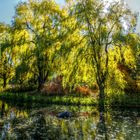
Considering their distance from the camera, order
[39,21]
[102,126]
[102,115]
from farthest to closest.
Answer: [39,21] < [102,115] < [102,126]

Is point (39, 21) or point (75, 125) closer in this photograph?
point (75, 125)

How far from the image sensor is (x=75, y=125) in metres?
23.0

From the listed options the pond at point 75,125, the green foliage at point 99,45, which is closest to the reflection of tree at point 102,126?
the pond at point 75,125

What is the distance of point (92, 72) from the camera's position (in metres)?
36.4

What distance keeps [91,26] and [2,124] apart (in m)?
16.6

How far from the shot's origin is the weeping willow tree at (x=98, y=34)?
35.4 meters

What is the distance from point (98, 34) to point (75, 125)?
15278 mm

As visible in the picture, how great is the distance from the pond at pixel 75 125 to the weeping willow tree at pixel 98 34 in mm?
6303

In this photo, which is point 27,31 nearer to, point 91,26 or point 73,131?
point 91,26

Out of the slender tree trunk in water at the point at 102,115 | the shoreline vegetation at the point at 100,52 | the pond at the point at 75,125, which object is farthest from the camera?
the shoreline vegetation at the point at 100,52

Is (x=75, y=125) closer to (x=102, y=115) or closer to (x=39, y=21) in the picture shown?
(x=102, y=115)

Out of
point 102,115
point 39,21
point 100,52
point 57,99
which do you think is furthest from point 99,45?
point 39,21

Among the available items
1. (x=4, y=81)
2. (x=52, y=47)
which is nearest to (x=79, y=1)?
(x=52, y=47)

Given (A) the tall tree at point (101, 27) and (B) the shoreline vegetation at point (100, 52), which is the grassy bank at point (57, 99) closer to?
(B) the shoreline vegetation at point (100, 52)
